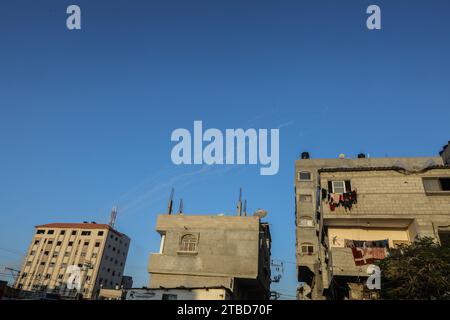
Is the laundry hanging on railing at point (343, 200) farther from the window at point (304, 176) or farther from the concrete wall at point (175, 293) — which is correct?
the window at point (304, 176)

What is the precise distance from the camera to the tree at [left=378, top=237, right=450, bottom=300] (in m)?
16.7

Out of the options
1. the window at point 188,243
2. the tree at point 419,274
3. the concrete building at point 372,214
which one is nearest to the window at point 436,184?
the concrete building at point 372,214

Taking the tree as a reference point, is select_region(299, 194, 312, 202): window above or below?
above

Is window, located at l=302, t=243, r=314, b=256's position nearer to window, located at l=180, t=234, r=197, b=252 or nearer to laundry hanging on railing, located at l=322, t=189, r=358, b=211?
window, located at l=180, t=234, r=197, b=252

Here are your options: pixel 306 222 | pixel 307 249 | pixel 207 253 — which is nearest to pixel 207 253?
pixel 207 253

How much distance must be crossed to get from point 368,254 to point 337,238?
10.7 feet

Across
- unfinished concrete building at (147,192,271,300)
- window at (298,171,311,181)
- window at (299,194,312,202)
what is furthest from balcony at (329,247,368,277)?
window at (298,171,311,181)

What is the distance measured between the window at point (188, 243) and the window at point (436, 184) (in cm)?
2342

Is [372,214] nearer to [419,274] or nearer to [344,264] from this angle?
[344,264]

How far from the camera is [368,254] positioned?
2248 cm

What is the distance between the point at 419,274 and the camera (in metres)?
17.3

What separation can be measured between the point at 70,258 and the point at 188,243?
228 feet

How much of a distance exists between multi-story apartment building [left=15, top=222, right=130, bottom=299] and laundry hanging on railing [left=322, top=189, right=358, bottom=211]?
77.0m

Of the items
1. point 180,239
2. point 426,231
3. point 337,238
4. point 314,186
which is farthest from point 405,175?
point 180,239
